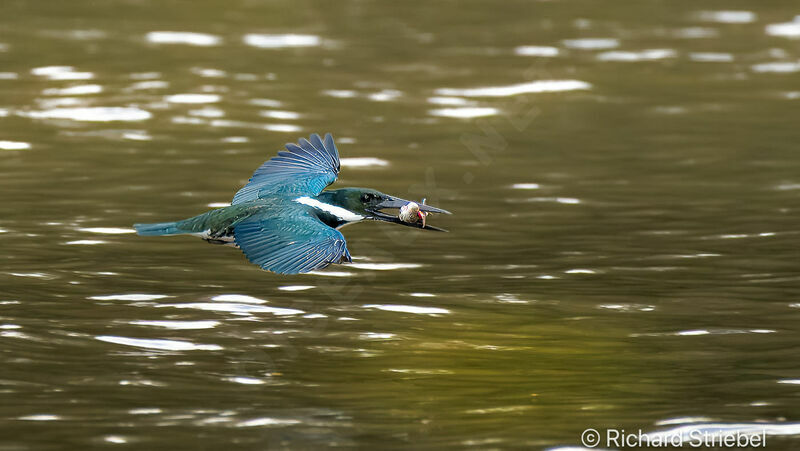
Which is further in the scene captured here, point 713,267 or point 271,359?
point 713,267

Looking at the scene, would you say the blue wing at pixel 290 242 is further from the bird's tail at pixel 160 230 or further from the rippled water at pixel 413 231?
the bird's tail at pixel 160 230

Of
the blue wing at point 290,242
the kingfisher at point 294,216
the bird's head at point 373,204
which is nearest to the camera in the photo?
the blue wing at point 290,242

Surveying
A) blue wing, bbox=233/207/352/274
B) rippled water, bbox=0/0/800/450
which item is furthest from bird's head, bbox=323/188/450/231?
rippled water, bbox=0/0/800/450

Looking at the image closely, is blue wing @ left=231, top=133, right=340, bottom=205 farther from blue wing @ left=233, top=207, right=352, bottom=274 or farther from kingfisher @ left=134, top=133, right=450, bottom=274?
blue wing @ left=233, top=207, right=352, bottom=274

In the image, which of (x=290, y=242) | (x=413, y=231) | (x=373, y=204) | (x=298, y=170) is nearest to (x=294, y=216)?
(x=290, y=242)

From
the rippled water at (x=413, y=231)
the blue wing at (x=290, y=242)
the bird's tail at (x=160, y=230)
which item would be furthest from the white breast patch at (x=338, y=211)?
the bird's tail at (x=160, y=230)

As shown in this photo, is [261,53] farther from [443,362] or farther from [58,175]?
[443,362]

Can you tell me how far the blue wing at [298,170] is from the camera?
1099 centimetres

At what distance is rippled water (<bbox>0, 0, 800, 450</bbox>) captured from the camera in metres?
8.30

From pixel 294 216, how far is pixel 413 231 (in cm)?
377

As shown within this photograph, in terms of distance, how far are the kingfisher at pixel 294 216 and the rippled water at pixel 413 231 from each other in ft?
2.01

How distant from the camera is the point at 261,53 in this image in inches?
857

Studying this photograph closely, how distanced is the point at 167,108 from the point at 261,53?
3.73 metres

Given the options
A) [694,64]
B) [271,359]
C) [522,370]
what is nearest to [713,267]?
[522,370]
